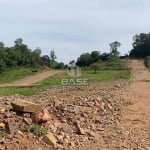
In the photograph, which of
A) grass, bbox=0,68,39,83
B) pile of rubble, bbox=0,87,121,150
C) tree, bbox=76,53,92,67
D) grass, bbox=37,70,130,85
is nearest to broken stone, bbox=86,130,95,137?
pile of rubble, bbox=0,87,121,150

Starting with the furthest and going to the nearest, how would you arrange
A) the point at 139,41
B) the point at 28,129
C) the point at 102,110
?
1. the point at 139,41
2. the point at 102,110
3. the point at 28,129

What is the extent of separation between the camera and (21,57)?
64812mm

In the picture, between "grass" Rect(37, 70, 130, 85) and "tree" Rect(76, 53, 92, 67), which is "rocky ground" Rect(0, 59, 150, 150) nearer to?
"grass" Rect(37, 70, 130, 85)

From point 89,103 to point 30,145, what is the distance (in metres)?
3.67

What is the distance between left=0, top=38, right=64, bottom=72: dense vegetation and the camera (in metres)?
57.9

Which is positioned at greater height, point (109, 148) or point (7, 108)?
point (7, 108)

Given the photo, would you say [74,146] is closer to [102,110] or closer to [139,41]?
[102,110]

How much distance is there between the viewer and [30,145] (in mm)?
7238

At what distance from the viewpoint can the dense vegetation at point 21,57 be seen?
57906 millimetres

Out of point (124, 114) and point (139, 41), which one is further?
point (139, 41)

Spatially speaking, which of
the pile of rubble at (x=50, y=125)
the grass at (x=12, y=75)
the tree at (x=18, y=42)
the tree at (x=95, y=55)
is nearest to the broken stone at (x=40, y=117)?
the pile of rubble at (x=50, y=125)

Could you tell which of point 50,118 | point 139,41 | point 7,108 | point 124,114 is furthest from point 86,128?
point 139,41

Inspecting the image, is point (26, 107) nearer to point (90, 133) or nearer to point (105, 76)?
point (90, 133)

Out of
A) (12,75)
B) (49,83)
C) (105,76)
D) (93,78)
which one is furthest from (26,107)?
(12,75)
